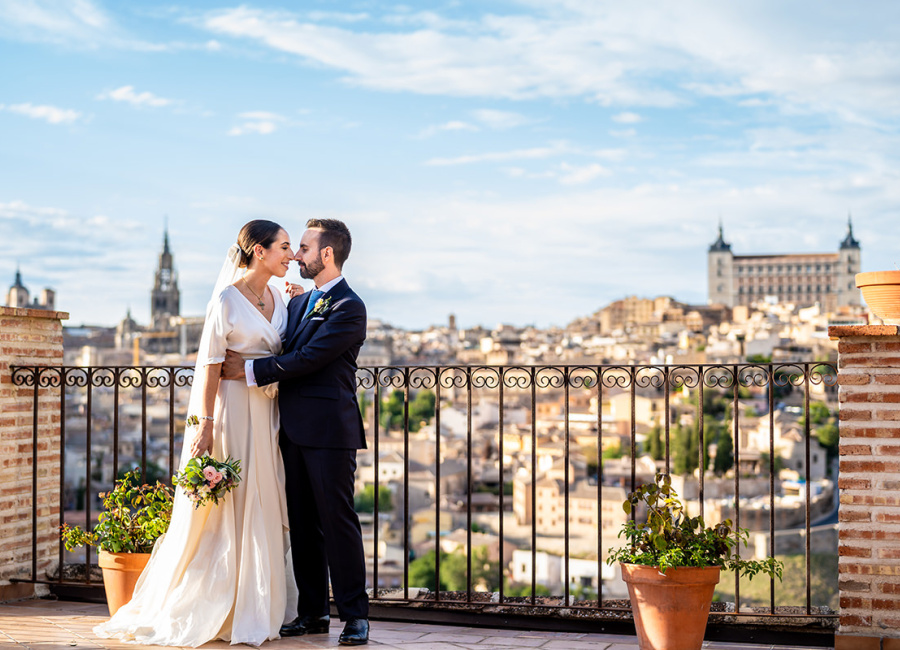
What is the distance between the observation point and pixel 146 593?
3.83 metres

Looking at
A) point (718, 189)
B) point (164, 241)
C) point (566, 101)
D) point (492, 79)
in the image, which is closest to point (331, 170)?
point (492, 79)

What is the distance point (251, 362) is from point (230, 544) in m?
0.70

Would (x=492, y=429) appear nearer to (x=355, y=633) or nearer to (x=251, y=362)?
(x=355, y=633)

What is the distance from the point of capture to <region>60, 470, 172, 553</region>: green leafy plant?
4.05 metres

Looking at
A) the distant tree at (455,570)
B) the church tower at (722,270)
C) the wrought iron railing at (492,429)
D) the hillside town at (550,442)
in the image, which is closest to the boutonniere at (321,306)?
the wrought iron railing at (492,429)

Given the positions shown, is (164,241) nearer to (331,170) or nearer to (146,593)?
(331,170)

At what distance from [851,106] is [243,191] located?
71.4 metres

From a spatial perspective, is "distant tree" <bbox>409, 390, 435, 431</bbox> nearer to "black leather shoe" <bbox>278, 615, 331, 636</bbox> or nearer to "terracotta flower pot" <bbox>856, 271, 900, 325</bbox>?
"black leather shoe" <bbox>278, 615, 331, 636</bbox>

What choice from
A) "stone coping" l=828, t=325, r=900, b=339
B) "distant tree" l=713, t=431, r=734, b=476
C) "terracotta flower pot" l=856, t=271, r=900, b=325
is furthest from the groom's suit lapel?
"distant tree" l=713, t=431, r=734, b=476

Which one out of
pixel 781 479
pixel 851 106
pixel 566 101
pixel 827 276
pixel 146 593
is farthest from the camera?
pixel 827 276

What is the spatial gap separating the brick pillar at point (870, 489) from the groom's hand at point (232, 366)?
2224 mm

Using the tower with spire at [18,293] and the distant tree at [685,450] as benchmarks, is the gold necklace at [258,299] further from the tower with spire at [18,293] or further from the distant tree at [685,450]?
the tower with spire at [18,293]

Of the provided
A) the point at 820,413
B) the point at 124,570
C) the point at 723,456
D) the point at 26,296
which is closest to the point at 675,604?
the point at 124,570

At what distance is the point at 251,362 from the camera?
12.2 feet
